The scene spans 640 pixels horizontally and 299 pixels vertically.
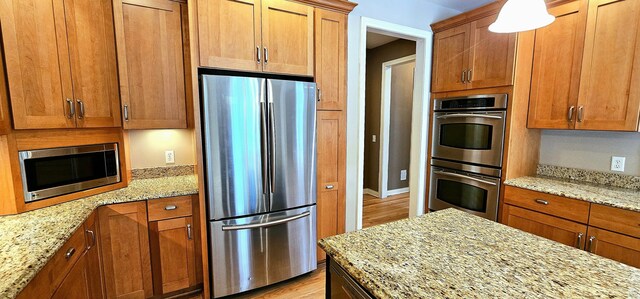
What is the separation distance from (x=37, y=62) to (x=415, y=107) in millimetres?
3117

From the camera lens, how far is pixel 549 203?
206 centimetres

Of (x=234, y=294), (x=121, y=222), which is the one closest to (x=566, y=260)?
(x=234, y=294)

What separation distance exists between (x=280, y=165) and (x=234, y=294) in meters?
1.05

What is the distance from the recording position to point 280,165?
2.09 metres

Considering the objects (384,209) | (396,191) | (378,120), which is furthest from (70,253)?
(396,191)

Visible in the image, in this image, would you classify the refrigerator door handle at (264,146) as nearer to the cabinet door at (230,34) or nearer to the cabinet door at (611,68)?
the cabinet door at (230,34)

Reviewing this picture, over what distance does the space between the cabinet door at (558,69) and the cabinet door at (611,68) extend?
0.05 meters

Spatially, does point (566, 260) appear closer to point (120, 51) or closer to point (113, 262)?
point (113, 262)

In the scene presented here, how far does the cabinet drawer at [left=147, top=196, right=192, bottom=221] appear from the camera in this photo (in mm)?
1906

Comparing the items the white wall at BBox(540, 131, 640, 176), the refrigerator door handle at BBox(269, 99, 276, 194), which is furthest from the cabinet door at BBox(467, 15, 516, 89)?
the refrigerator door handle at BBox(269, 99, 276, 194)

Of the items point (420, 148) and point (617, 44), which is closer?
point (617, 44)

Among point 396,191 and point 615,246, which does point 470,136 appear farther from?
point 396,191

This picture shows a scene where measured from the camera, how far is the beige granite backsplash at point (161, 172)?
7.64 feet

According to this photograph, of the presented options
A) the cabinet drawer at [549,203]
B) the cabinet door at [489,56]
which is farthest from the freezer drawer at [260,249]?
the cabinet door at [489,56]
